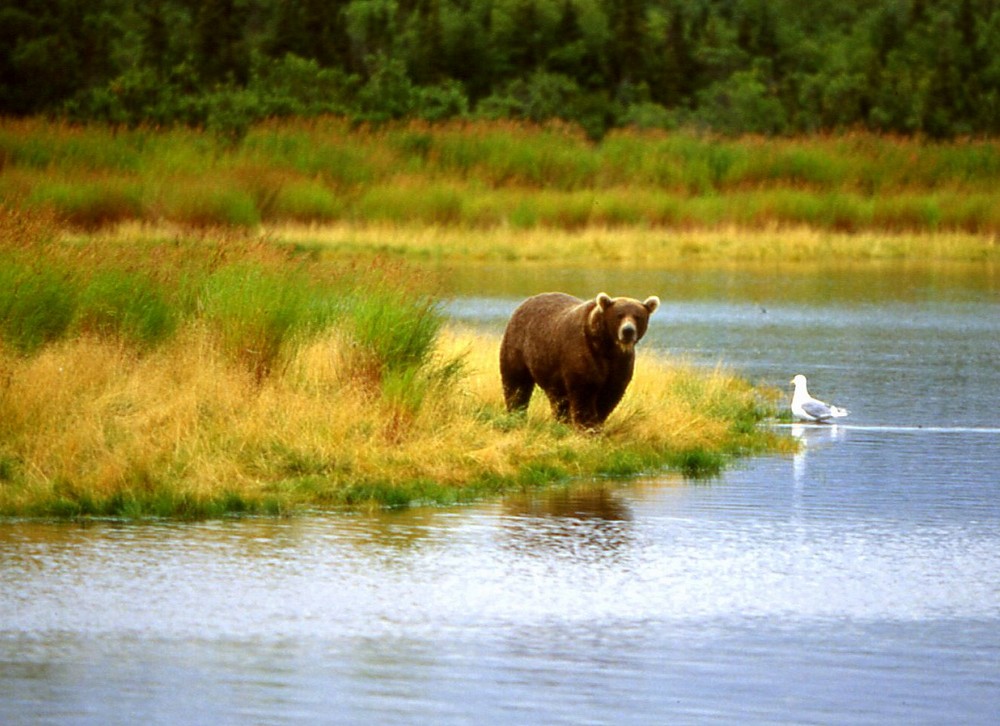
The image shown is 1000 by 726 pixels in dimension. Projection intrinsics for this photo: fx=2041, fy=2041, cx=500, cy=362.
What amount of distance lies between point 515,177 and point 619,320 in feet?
88.8

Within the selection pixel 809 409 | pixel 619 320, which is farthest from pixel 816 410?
pixel 619 320

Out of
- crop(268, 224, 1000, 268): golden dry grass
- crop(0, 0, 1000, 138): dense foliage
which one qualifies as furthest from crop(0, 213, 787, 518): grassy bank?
crop(0, 0, 1000, 138): dense foliage

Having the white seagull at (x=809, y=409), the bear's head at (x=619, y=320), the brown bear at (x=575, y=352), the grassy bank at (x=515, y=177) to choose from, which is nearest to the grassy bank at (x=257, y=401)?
the brown bear at (x=575, y=352)

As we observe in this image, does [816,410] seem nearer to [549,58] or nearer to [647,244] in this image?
[647,244]

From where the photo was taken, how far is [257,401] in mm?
13297

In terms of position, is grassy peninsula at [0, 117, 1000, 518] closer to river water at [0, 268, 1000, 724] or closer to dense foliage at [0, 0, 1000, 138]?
river water at [0, 268, 1000, 724]

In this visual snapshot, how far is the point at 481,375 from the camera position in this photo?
1675 centimetres

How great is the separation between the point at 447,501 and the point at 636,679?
422 centimetres

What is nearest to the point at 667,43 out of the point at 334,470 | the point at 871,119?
the point at 871,119

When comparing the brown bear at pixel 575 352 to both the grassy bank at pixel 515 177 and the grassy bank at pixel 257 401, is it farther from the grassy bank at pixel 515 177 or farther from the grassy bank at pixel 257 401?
the grassy bank at pixel 515 177

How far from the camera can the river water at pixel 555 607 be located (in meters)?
7.92

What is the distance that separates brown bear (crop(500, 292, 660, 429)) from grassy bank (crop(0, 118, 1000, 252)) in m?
20.0

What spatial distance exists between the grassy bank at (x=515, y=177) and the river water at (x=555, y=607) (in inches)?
893

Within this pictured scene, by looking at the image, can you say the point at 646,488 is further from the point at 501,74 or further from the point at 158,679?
the point at 501,74
